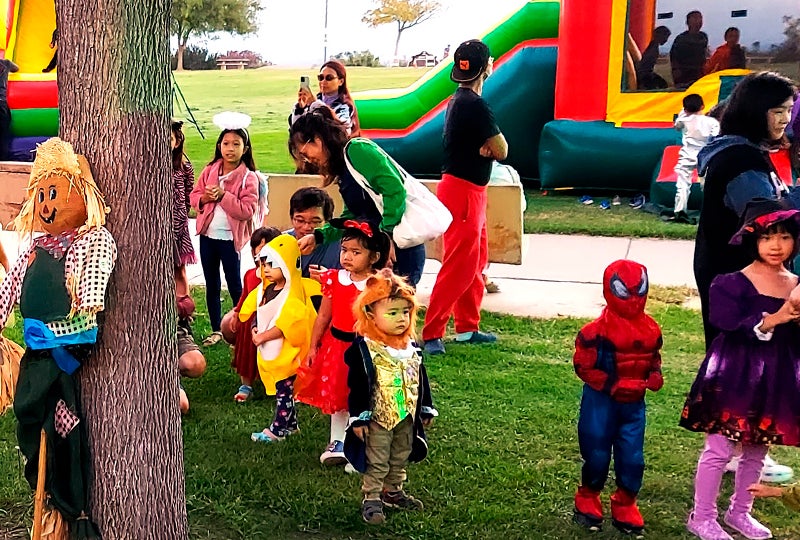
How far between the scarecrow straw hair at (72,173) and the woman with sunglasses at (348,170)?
4.85 ft

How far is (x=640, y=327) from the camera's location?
346cm

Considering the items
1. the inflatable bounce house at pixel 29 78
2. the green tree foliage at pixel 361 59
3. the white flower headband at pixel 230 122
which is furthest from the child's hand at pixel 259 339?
the green tree foliage at pixel 361 59

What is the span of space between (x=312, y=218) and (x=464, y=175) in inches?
53.7

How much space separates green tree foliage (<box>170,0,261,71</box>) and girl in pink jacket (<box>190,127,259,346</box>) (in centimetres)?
2762

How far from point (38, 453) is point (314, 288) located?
5.79ft

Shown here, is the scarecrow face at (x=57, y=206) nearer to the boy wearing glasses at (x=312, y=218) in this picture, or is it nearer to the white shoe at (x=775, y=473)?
the boy wearing glasses at (x=312, y=218)

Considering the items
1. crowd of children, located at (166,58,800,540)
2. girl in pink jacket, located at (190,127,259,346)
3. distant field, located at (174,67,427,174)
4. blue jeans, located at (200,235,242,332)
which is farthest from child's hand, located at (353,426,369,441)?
distant field, located at (174,67,427,174)

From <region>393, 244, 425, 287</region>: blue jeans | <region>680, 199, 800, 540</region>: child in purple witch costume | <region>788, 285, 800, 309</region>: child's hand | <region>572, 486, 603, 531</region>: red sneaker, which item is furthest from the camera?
<region>393, 244, 425, 287</region>: blue jeans

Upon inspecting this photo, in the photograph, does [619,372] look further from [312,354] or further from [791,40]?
[791,40]

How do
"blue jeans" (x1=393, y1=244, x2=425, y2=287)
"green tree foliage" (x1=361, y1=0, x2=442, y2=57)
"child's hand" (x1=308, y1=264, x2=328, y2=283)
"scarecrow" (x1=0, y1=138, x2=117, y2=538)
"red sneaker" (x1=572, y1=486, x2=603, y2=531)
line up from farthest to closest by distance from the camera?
"green tree foliage" (x1=361, y1=0, x2=442, y2=57) < "blue jeans" (x1=393, y1=244, x2=425, y2=287) < "child's hand" (x1=308, y1=264, x2=328, y2=283) < "red sneaker" (x1=572, y1=486, x2=603, y2=531) < "scarecrow" (x1=0, y1=138, x2=117, y2=538)

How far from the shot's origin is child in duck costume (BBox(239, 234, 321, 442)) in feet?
14.6

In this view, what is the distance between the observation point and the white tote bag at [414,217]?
4293 millimetres

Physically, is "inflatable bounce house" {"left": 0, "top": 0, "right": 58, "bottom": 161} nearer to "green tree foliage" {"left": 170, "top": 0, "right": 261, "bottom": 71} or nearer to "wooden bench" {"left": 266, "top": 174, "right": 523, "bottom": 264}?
"wooden bench" {"left": 266, "top": 174, "right": 523, "bottom": 264}

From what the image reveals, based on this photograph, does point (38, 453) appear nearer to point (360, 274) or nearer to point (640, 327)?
point (360, 274)
